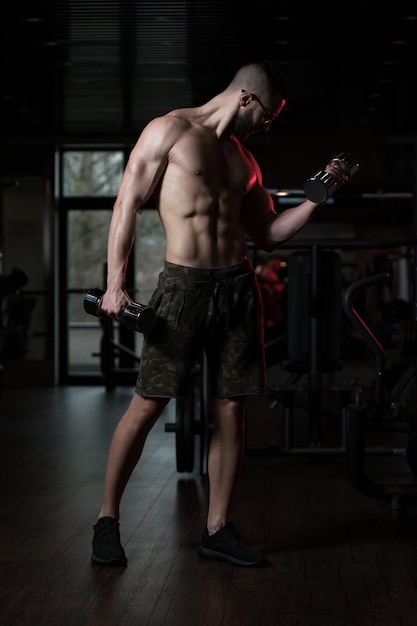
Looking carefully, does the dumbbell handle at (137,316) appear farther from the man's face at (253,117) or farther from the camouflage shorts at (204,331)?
the man's face at (253,117)

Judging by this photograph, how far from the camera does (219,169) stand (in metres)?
2.58

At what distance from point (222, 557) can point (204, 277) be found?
30.1 inches

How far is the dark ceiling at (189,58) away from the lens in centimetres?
579

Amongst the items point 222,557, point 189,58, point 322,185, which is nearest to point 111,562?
point 222,557

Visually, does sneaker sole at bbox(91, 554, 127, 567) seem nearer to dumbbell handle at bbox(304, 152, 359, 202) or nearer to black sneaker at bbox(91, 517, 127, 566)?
black sneaker at bbox(91, 517, 127, 566)

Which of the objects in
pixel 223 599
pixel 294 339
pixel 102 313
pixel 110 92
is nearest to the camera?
pixel 223 599

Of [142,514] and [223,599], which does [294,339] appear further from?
[223,599]

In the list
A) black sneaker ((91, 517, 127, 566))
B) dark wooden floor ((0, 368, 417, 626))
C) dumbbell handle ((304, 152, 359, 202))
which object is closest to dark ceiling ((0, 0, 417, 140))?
dark wooden floor ((0, 368, 417, 626))

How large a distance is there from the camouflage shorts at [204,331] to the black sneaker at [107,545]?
38 cm

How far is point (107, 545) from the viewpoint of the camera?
258cm

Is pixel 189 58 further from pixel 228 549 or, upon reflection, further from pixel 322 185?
pixel 228 549

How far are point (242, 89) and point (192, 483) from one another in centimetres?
181

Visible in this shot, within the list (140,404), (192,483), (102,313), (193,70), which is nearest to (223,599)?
(140,404)

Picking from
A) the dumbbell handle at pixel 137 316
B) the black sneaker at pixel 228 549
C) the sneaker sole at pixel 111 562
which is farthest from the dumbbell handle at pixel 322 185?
the sneaker sole at pixel 111 562
